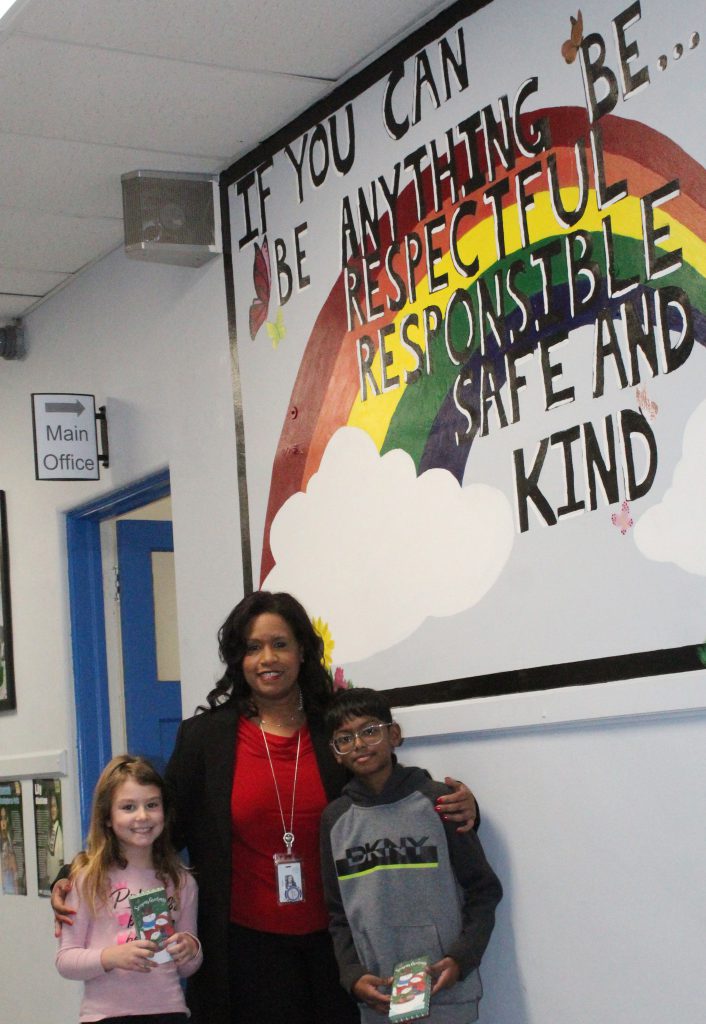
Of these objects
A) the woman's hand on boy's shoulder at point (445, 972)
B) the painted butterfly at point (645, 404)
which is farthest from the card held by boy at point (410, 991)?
the painted butterfly at point (645, 404)

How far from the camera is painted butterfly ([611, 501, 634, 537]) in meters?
2.71

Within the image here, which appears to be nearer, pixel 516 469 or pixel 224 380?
pixel 516 469

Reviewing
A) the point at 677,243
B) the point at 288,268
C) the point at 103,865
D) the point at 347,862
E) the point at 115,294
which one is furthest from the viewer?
the point at 115,294

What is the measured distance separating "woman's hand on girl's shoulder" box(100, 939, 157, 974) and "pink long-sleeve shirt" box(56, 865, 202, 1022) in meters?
0.05

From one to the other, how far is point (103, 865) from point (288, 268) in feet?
5.72

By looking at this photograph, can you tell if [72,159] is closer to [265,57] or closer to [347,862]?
[265,57]

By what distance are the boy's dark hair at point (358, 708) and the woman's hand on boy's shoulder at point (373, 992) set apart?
1.72 ft

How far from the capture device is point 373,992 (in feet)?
8.99

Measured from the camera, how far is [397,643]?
339 cm

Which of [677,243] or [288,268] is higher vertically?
[288,268]

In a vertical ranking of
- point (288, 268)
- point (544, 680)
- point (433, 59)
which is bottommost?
point (544, 680)

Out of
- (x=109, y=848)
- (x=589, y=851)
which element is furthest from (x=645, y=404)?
(x=109, y=848)

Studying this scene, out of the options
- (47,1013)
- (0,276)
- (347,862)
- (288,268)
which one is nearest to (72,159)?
(288,268)

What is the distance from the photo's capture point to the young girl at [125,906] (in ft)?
9.89
